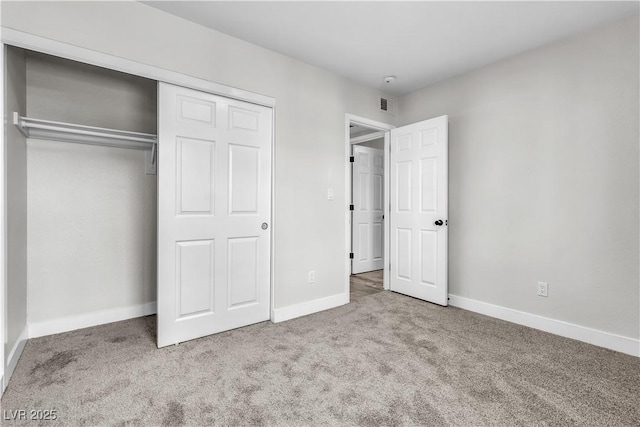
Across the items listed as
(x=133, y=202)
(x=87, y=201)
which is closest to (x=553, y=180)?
(x=133, y=202)

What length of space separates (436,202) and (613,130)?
154 cm

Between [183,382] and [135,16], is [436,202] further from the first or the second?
[135,16]

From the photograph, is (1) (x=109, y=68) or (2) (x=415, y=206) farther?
(2) (x=415, y=206)

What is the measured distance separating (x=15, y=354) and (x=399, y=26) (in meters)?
3.66

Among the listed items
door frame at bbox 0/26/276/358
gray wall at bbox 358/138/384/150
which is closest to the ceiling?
door frame at bbox 0/26/276/358

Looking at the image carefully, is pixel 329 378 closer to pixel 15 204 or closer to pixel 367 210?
pixel 15 204

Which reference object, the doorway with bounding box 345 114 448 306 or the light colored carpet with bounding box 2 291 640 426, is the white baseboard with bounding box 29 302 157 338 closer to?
the light colored carpet with bounding box 2 291 640 426

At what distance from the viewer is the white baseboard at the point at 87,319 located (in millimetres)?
2518

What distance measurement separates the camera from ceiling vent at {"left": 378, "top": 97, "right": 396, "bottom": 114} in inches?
155

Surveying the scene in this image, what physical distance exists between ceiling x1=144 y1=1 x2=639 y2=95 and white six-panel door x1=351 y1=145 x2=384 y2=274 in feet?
7.00

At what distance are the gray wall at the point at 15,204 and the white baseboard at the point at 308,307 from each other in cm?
185

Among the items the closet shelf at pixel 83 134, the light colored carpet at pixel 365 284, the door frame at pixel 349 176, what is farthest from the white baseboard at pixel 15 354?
the light colored carpet at pixel 365 284

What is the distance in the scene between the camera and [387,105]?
157 inches

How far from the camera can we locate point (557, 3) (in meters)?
2.22
